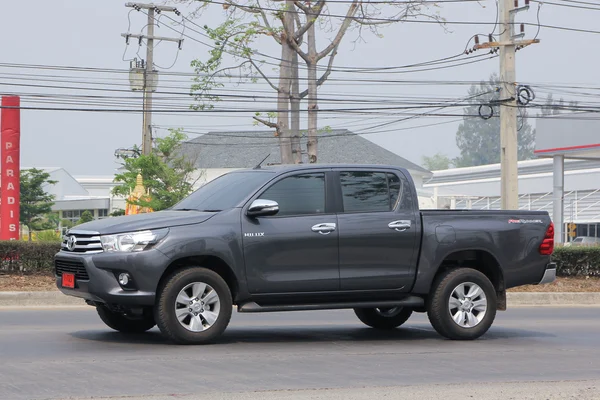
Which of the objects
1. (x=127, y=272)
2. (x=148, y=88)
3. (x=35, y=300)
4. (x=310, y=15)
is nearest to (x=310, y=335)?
(x=127, y=272)

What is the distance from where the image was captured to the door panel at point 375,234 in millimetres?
10938

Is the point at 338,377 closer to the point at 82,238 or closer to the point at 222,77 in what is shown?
the point at 82,238

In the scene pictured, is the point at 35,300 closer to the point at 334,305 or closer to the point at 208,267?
the point at 208,267

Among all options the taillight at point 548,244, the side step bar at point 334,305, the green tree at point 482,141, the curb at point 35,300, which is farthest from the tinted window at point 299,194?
the green tree at point 482,141

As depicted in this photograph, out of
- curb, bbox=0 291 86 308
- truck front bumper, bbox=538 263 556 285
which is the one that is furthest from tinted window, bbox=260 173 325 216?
curb, bbox=0 291 86 308

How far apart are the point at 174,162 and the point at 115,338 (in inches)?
1413

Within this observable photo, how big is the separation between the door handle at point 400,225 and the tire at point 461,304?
78 centimetres

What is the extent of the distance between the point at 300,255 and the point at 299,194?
2.35ft

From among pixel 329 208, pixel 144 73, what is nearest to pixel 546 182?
pixel 144 73

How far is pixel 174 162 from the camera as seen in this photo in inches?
1832

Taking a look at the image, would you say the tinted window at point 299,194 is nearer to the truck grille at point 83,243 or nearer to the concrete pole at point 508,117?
the truck grille at point 83,243

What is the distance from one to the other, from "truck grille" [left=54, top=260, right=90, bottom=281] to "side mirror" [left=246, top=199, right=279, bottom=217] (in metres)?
1.79

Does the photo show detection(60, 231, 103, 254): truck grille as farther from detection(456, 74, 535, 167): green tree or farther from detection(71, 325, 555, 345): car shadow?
detection(456, 74, 535, 167): green tree

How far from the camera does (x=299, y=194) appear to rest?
11.0 meters
